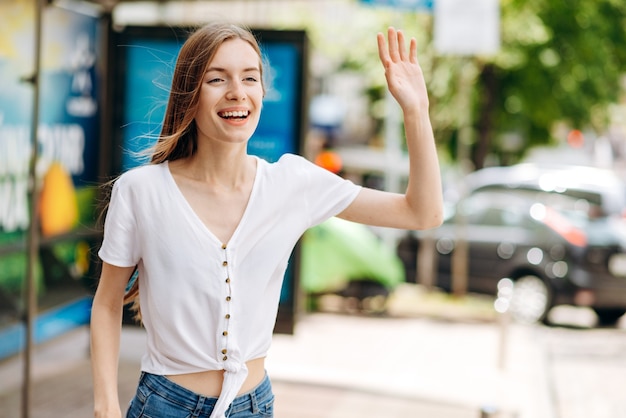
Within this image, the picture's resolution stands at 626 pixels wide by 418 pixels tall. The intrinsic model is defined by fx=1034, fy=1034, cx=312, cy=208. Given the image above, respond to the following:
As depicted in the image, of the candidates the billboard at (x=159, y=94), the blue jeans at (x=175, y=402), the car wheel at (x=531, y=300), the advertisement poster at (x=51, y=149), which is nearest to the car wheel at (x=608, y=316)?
the car wheel at (x=531, y=300)

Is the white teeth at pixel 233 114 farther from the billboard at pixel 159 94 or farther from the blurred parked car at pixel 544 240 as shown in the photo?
the blurred parked car at pixel 544 240

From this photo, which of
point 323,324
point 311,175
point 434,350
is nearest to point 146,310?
point 311,175

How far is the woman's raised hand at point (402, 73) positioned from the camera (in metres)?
2.58

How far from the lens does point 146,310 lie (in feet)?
8.18

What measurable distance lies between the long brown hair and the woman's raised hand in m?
0.32

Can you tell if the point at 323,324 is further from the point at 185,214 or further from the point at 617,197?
the point at 185,214

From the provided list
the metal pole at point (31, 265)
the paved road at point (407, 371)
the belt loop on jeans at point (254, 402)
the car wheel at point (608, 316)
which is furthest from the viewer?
the car wheel at point (608, 316)

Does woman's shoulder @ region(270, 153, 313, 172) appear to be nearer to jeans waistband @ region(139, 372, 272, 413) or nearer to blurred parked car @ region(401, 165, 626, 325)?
jeans waistband @ region(139, 372, 272, 413)

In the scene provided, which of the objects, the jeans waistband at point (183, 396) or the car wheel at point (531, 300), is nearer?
the jeans waistband at point (183, 396)

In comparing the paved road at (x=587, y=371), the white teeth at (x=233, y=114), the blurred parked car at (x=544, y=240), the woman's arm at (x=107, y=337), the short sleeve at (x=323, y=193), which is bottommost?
the paved road at (x=587, y=371)

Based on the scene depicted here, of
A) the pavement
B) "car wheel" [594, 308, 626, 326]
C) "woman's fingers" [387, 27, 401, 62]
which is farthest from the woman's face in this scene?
"car wheel" [594, 308, 626, 326]

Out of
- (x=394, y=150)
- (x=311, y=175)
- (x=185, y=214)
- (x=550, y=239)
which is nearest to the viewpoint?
(x=185, y=214)

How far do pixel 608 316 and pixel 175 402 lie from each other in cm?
1122

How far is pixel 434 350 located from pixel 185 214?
25.3ft
